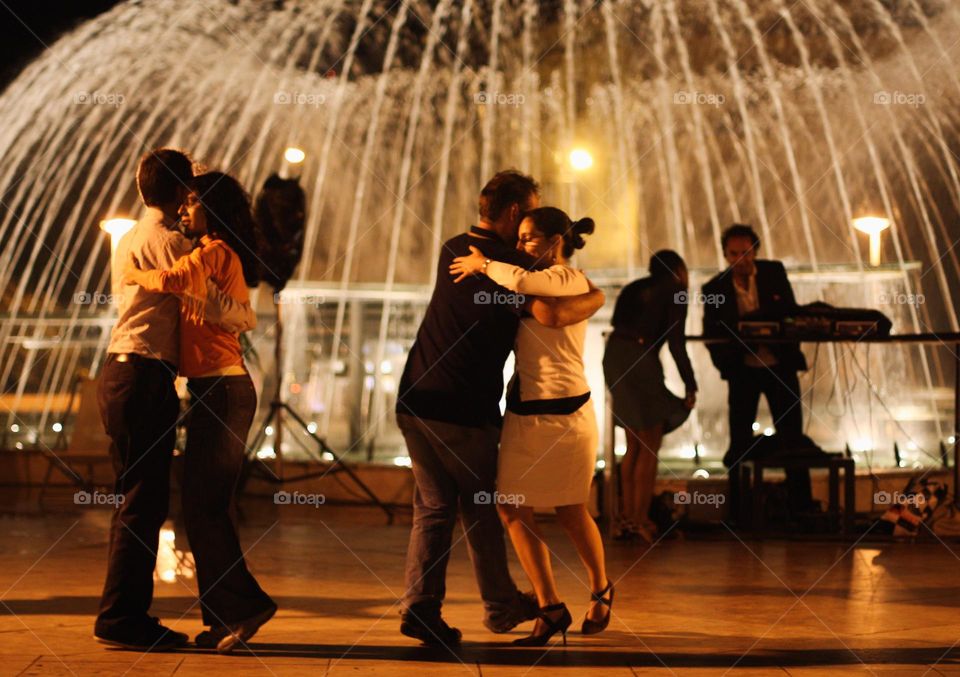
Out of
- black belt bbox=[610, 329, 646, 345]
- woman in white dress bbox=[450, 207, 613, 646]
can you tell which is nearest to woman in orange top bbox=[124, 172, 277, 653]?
woman in white dress bbox=[450, 207, 613, 646]

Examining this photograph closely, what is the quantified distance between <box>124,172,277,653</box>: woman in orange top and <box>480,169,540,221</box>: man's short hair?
977 millimetres

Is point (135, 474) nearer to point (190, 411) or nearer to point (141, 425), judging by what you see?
point (141, 425)

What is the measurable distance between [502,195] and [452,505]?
1260 mm

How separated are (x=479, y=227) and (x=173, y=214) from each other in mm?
1220

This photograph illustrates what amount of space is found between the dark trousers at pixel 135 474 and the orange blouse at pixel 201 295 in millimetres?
133

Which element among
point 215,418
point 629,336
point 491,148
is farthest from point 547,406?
point 491,148

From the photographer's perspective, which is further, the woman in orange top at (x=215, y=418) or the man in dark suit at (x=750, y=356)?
the man in dark suit at (x=750, y=356)

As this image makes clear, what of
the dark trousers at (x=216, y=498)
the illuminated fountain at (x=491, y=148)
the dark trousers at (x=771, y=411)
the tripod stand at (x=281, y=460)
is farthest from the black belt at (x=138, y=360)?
the illuminated fountain at (x=491, y=148)

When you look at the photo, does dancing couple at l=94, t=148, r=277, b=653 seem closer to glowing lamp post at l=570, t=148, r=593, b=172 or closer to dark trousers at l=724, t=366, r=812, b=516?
dark trousers at l=724, t=366, r=812, b=516

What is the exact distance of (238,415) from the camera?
470 cm

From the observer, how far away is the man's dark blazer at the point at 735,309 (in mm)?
8359

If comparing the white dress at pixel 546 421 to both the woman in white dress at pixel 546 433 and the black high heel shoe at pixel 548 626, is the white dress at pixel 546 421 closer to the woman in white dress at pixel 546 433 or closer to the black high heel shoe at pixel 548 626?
the woman in white dress at pixel 546 433

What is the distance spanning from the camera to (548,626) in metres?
4.79

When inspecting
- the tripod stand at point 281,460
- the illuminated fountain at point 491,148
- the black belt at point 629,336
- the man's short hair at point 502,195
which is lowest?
the tripod stand at point 281,460
